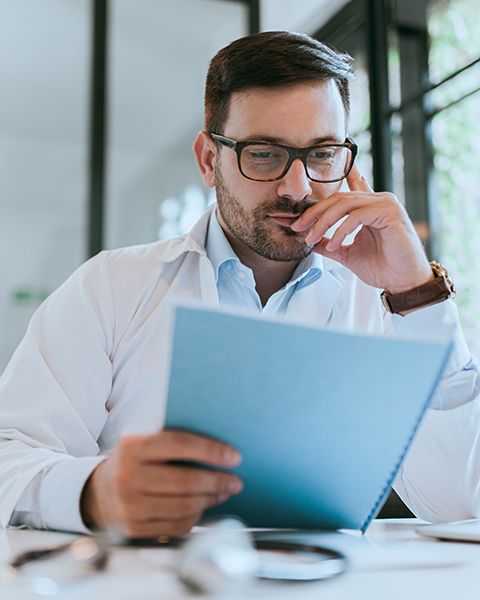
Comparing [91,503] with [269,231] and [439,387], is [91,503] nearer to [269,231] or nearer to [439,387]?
[439,387]

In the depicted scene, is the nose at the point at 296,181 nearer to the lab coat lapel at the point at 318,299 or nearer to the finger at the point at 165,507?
the lab coat lapel at the point at 318,299

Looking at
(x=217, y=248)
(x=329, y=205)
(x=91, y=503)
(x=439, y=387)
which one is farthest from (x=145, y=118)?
(x=91, y=503)

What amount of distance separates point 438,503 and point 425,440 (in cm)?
11

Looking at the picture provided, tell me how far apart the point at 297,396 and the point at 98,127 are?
3.65m

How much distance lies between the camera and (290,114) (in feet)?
4.63

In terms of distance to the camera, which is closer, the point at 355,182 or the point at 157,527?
the point at 157,527

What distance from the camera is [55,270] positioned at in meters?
3.89

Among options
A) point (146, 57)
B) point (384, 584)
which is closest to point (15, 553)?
point (384, 584)

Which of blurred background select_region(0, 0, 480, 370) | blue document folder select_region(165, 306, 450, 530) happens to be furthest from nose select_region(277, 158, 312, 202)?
blurred background select_region(0, 0, 480, 370)

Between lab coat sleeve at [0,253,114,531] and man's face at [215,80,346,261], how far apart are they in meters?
0.32

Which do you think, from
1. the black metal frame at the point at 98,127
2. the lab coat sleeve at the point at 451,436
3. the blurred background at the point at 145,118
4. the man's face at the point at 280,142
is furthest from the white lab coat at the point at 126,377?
the black metal frame at the point at 98,127

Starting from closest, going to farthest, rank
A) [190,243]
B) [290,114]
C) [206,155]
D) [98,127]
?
[290,114], [190,243], [206,155], [98,127]

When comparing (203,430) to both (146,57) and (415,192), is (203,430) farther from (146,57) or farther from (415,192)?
(146,57)

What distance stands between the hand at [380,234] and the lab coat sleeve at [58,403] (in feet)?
1.48
